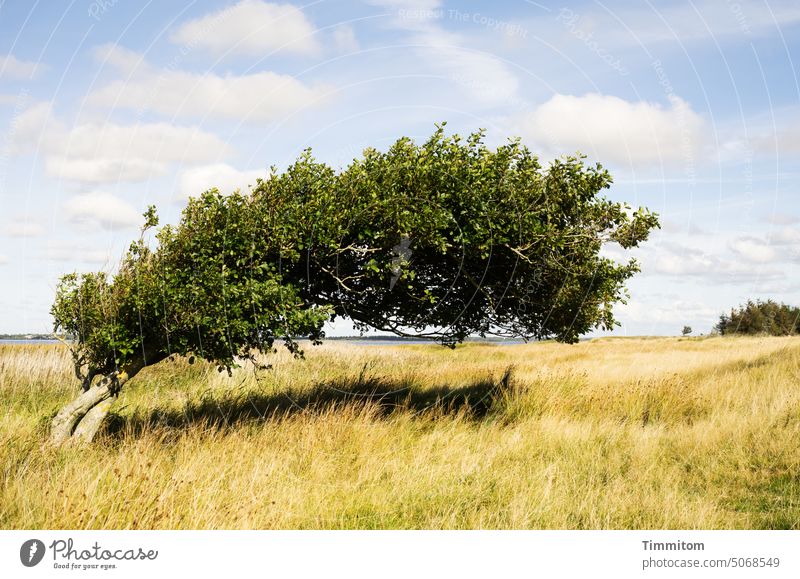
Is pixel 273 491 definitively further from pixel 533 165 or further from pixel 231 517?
pixel 533 165

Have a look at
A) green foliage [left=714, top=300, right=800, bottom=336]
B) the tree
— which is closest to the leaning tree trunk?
the tree

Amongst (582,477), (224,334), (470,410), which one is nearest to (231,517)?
(224,334)

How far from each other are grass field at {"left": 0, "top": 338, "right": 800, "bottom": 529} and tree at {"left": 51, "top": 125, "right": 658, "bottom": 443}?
1756mm

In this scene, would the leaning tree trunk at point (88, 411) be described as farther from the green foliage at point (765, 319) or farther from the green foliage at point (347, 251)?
the green foliage at point (765, 319)

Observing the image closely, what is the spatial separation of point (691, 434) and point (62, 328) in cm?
1314

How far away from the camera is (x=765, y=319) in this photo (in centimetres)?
6481

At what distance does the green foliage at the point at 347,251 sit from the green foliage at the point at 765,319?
59.7 meters

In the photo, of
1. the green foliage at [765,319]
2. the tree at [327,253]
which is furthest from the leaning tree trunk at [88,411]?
the green foliage at [765,319]

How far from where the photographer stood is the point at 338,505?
8359 mm

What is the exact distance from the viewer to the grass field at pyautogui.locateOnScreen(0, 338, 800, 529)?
25.9 ft
